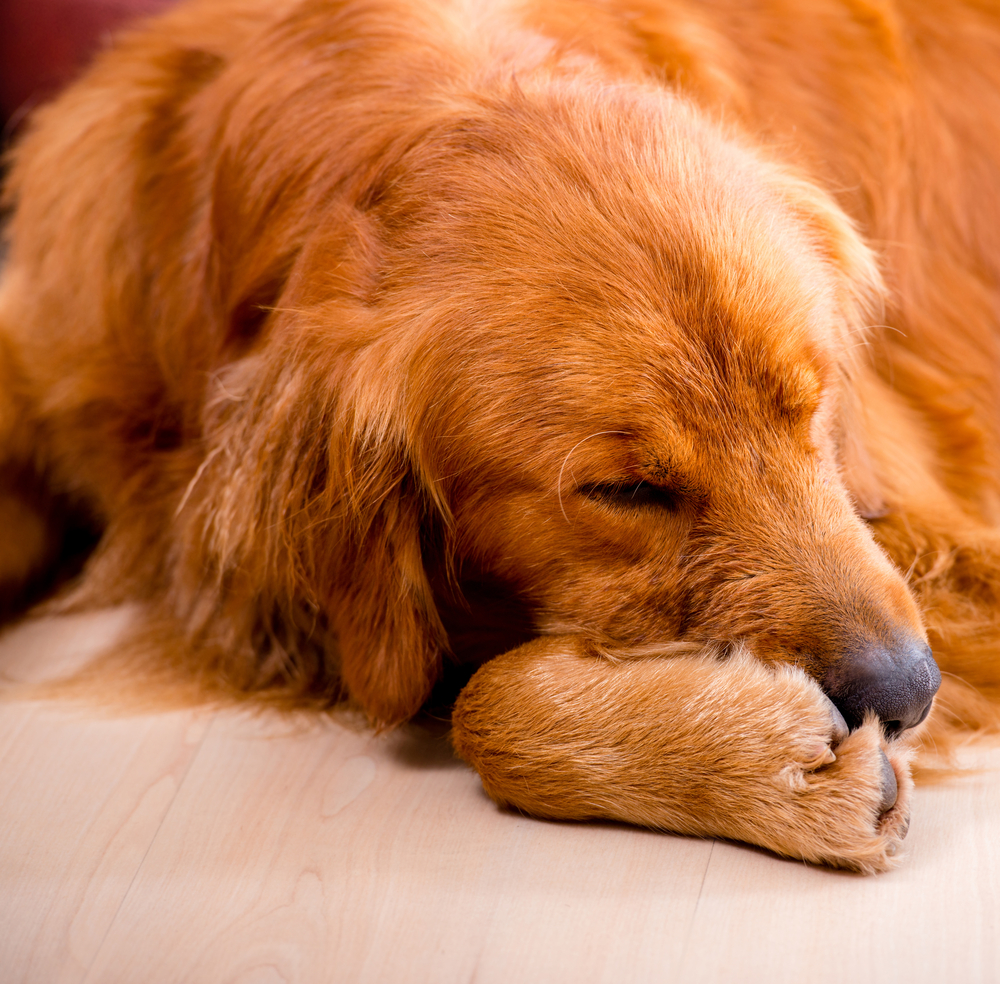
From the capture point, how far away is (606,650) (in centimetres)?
187

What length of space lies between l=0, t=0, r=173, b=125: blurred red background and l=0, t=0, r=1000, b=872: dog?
3.64 feet

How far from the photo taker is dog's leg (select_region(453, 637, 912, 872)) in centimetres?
167

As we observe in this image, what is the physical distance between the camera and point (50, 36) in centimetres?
355

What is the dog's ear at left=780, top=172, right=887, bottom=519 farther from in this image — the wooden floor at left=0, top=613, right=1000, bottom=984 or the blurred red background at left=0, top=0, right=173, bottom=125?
the blurred red background at left=0, top=0, right=173, bottom=125

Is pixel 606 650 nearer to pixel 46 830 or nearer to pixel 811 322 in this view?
pixel 811 322

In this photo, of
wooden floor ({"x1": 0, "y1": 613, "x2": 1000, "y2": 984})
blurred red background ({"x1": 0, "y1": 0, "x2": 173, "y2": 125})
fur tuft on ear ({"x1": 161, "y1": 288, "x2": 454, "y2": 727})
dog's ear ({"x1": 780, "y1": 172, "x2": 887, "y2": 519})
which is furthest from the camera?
blurred red background ({"x1": 0, "y1": 0, "x2": 173, "y2": 125})

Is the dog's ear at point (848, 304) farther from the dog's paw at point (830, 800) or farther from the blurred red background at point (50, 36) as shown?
the blurred red background at point (50, 36)

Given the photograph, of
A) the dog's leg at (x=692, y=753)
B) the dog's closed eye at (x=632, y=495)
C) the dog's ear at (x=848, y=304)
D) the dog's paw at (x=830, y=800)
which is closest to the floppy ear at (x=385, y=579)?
the dog's leg at (x=692, y=753)

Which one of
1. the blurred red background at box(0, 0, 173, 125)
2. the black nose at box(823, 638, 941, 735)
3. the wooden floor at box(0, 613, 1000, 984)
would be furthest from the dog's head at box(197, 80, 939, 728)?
the blurred red background at box(0, 0, 173, 125)

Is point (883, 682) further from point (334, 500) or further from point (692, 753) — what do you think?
point (334, 500)

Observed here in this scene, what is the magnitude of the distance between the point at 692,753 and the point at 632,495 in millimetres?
406

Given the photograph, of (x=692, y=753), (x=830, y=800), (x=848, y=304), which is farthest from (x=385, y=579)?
(x=848, y=304)

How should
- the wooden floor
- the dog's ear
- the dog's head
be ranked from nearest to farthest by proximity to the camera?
the wooden floor
the dog's head
the dog's ear

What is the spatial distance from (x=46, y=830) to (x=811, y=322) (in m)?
1.54
